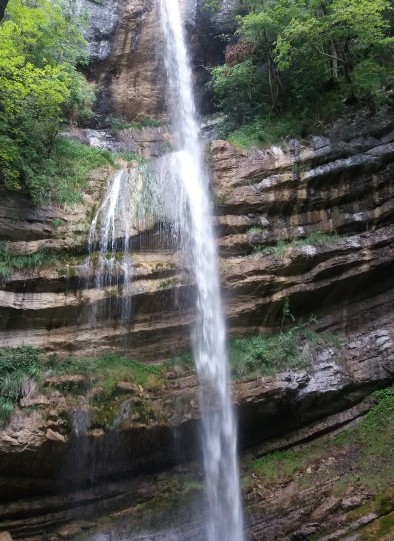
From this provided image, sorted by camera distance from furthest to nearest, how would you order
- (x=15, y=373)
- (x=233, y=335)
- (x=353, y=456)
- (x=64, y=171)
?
(x=64, y=171), (x=233, y=335), (x=353, y=456), (x=15, y=373)

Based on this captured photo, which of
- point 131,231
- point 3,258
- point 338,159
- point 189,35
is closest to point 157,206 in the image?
point 131,231

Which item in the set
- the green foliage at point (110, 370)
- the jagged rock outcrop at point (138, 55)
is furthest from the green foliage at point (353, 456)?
the jagged rock outcrop at point (138, 55)

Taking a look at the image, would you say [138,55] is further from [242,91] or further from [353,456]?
[353,456]

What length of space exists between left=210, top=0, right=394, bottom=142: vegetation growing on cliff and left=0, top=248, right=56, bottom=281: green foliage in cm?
652

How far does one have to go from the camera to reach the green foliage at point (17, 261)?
396 inches

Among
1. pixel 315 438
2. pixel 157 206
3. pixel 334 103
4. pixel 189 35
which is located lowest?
pixel 315 438

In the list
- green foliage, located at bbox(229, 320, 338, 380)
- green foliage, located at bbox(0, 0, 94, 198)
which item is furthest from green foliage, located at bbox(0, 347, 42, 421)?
green foliage, located at bbox(229, 320, 338, 380)

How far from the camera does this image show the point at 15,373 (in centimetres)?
938

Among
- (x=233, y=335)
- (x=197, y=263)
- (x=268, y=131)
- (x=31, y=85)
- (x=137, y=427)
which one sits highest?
(x=31, y=85)

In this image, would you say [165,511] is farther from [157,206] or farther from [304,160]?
[304,160]

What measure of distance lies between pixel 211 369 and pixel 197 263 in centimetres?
245

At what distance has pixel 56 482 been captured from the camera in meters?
9.22

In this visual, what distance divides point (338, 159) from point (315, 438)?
263 inches

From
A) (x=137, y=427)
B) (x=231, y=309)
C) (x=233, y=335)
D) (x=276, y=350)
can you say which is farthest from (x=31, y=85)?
(x=276, y=350)
